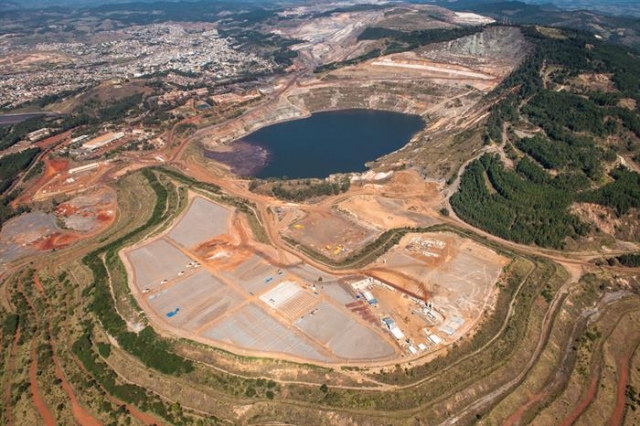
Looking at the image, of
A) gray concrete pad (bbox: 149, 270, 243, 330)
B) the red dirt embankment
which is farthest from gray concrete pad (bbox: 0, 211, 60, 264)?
gray concrete pad (bbox: 149, 270, 243, 330)

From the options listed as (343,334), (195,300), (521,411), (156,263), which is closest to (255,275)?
(195,300)

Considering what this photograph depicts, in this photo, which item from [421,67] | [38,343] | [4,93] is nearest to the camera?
[38,343]

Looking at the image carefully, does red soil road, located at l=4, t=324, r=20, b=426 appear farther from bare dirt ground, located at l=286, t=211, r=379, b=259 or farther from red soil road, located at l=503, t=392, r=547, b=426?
red soil road, located at l=503, t=392, r=547, b=426

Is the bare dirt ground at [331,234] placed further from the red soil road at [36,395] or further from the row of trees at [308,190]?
the red soil road at [36,395]

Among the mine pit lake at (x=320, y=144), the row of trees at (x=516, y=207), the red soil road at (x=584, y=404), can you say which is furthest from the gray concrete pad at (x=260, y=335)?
the mine pit lake at (x=320, y=144)

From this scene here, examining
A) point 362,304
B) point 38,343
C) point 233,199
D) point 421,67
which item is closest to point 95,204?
point 233,199

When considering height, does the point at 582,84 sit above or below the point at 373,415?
above

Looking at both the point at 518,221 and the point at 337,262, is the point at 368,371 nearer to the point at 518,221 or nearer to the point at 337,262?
the point at 337,262
